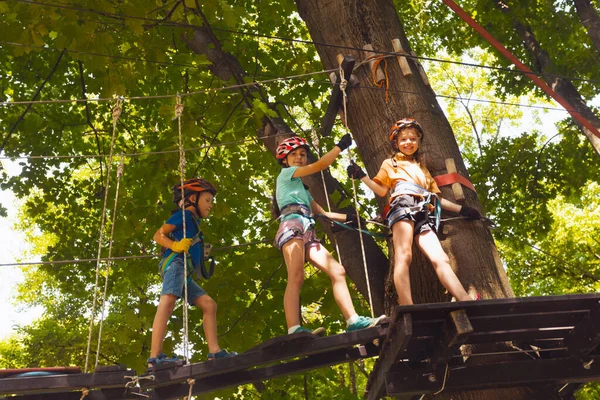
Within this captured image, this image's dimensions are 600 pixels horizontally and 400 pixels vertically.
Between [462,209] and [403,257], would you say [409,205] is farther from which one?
[462,209]

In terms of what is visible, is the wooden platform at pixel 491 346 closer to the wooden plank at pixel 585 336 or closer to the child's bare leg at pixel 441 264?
the wooden plank at pixel 585 336

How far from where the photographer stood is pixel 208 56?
7.12 m

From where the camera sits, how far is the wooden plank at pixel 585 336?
3807 mm

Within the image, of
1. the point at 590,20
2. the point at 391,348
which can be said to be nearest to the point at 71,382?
the point at 391,348

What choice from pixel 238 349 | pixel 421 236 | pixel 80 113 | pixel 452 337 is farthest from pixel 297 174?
pixel 80 113

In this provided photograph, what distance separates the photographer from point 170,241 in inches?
193

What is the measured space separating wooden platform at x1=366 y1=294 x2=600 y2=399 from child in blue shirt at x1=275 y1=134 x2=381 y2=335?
371 mm

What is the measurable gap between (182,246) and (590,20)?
6845mm

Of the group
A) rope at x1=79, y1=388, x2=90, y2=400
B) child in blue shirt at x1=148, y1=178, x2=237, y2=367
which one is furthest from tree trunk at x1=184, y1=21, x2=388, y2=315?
rope at x1=79, y1=388, x2=90, y2=400

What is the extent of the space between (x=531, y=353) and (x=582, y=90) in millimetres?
7274

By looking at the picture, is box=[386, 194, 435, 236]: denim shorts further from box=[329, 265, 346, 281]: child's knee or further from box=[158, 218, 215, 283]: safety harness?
box=[158, 218, 215, 283]: safety harness

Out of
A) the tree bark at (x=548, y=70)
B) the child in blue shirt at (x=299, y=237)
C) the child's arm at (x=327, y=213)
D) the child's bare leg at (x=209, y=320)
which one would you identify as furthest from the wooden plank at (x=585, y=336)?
the tree bark at (x=548, y=70)

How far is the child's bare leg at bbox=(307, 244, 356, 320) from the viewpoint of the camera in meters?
4.38

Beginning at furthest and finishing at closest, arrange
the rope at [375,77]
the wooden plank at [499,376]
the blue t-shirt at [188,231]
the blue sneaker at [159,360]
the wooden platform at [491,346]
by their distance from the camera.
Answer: the rope at [375,77]
the blue t-shirt at [188,231]
the blue sneaker at [159,360]
the wooden plank at [499,376]
the wooden platform at [491,346]
